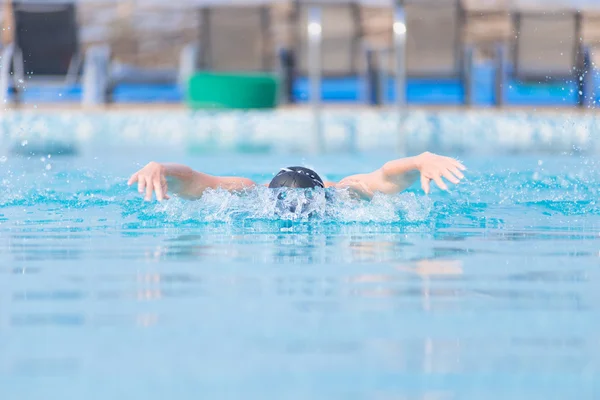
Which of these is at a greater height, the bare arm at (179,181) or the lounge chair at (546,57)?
the lounge chair at (546,57)

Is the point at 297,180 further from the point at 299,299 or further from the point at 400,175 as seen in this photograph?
the point at 299,299

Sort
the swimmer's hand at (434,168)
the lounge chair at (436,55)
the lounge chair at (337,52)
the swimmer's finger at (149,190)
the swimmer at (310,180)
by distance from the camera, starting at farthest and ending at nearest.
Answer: the lounge chair at (337,52)
the lounge chair at (436,55)
the swimmer at (310,180)
the swimmer's hand at (434,168)
the swimmer's finger at (149,190)

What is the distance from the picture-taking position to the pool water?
1520 mm

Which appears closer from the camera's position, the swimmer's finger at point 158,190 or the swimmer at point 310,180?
the swimmer's finger at point 158,190

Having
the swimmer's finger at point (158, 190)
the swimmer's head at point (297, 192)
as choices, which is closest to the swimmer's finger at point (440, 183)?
the swimmer's head at point (297, 192)

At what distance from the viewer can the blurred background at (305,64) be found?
884 centimetres

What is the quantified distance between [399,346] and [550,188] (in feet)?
10.4

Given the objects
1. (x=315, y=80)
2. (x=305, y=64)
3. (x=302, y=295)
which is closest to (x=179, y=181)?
(x=302, y=295)

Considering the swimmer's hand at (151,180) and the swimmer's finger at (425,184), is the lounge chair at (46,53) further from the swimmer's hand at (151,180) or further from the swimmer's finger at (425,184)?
the swimmer's finger at (425,184)

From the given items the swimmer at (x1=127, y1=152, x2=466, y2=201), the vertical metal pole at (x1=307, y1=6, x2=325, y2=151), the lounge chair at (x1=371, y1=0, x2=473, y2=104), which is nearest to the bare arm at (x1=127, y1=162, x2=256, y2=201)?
the swimmer at (x1=127, y1=152, x2=466, y2=201)

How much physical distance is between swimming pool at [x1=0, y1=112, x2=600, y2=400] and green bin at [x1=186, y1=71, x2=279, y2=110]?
370cm

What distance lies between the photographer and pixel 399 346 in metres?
1.71

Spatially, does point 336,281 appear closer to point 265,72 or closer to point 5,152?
point 5,152

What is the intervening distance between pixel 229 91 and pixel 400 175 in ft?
16.5
